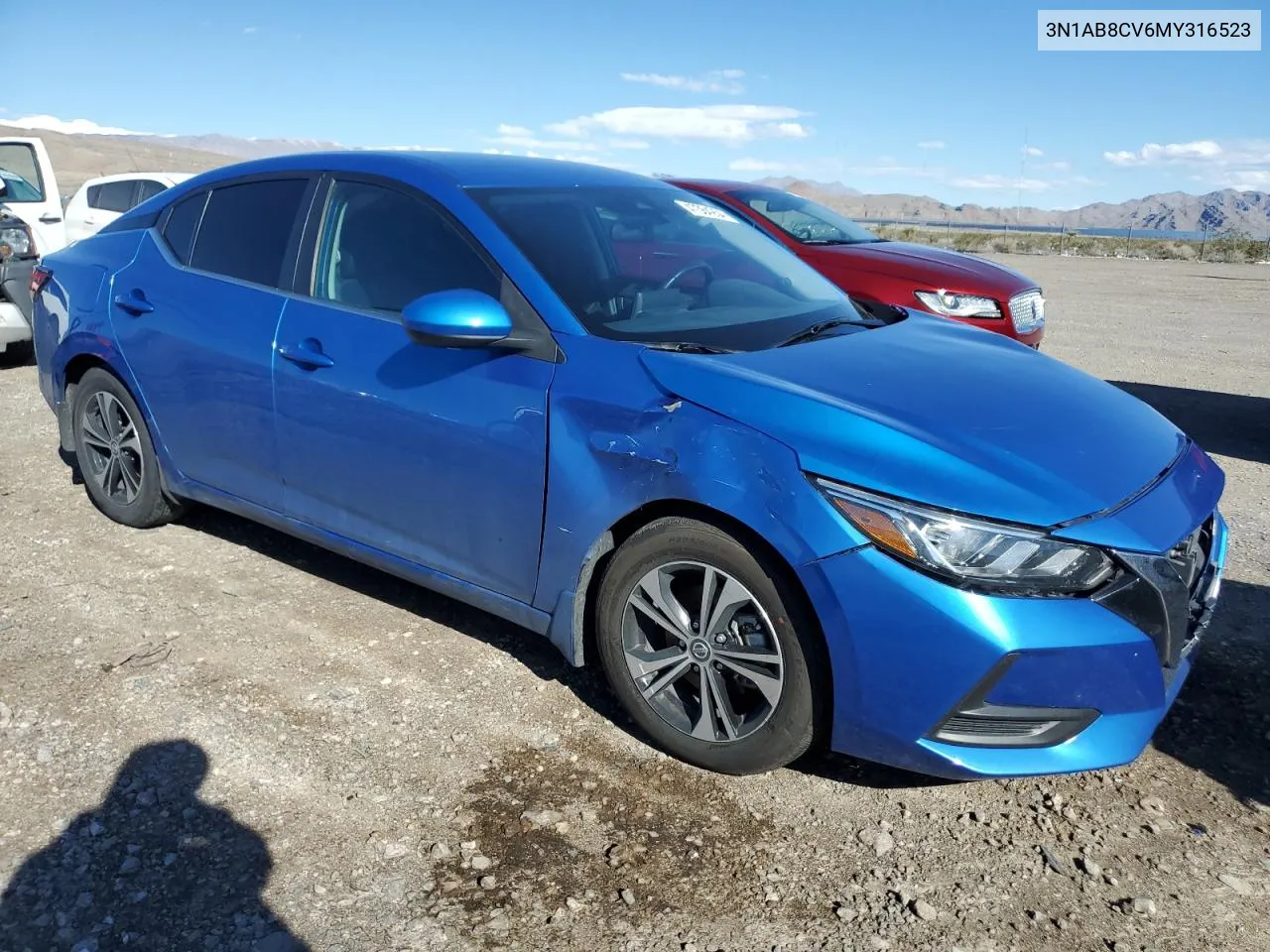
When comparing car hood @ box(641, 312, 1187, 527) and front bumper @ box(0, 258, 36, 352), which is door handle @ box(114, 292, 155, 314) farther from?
front bumper @ box(0, 258, 36, 352)

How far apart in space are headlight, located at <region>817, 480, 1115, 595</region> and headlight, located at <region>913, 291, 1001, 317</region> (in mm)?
5287

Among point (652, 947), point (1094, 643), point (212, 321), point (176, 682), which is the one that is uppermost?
point (212, 321)

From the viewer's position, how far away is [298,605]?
420 centimetres

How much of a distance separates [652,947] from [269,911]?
90 centimetres

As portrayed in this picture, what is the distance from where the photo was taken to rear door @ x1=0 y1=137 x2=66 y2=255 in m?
10.9

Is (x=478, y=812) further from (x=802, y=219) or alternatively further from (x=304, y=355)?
(x=802, y=219)

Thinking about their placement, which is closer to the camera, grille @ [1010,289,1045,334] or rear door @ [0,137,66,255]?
grille @ [1010,289,1045,334]

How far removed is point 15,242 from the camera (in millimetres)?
8570

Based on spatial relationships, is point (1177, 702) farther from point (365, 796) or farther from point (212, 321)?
point (212, 321)

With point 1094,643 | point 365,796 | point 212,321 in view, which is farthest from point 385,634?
point 1094,643

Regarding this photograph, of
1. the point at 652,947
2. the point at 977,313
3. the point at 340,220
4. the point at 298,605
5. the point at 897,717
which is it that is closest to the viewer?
the point at 652,947

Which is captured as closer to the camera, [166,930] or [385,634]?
[166,930]

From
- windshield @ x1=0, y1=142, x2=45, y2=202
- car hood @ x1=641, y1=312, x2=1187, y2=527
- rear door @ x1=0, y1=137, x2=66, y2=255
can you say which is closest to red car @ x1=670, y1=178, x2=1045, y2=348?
car hood @ x1=641, y1=312, x2=1187, y2=527

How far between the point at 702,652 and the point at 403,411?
1.27 m
